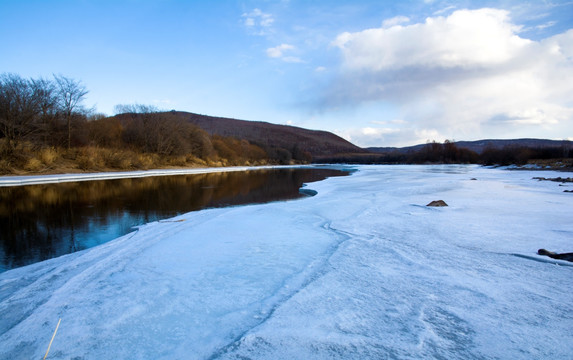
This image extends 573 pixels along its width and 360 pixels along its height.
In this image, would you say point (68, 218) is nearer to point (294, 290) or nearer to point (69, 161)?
point (294, 290)

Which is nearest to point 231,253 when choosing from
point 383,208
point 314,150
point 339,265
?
point 339,265

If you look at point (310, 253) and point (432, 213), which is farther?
point (432, 213)

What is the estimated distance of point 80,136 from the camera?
25.6 metres

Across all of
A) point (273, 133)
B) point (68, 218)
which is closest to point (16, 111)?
point (68, 218)

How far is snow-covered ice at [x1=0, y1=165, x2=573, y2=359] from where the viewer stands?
5.74ft

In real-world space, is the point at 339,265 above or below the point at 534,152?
below

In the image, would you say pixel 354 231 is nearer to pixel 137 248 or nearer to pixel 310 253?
pixel 310 253

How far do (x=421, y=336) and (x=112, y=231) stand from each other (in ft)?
18.5

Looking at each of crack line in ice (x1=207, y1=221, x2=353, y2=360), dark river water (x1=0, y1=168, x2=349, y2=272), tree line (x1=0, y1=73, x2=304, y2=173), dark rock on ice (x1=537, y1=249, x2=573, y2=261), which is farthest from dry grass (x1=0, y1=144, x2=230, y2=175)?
dark rock on ice (x1=537, y1=249, x2=573, y2=261)

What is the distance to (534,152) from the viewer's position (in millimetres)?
36938

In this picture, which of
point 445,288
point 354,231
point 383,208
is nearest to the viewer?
point 445,288

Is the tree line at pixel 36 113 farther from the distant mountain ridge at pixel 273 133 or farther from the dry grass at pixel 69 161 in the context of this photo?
the distant mountain ridge at pixel 273 133

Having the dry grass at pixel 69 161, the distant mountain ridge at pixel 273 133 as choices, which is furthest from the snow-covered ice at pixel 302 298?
the distant mountain ridge at pixel 273 133

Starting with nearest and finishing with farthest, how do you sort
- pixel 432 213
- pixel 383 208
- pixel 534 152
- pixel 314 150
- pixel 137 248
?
pixel 137 248 → pixel 432 213 → pixel 383 208 → pixel 534 152 → pixel 314 150
